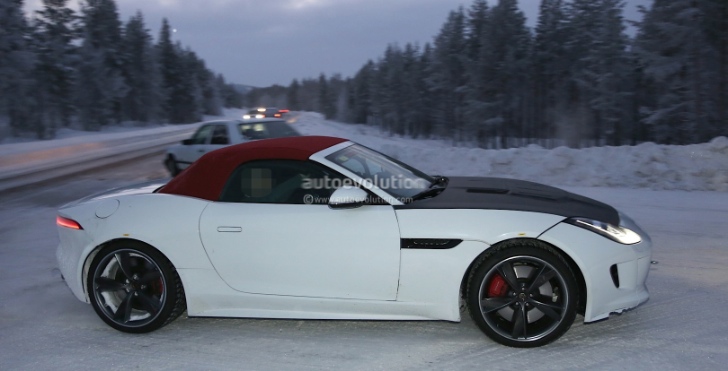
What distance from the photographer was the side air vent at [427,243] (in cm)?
399

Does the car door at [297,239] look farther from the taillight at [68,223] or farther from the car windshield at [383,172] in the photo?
the taillight at [68,223]

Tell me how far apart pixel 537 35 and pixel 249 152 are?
64.6 m

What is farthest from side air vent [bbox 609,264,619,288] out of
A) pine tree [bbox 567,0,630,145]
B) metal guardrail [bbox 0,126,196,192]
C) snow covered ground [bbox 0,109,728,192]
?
pine tree [bbox 567,0,630,145]

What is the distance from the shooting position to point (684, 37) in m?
32.8

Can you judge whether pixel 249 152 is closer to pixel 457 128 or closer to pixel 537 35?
pixel 537 35

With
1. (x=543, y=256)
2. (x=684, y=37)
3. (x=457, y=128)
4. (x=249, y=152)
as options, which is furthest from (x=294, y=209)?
(x=457, y=128)

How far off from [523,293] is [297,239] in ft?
5.32

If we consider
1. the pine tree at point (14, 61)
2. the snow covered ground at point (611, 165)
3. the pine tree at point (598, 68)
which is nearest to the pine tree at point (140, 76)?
the pine tree at point (14, 61)

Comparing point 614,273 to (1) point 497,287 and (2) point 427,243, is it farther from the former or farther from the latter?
(2) point 427,243

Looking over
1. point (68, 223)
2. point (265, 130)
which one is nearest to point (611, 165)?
point (265, 130)

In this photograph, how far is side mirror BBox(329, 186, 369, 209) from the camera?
398 centimetres

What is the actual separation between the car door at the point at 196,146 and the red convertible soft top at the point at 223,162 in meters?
8.92

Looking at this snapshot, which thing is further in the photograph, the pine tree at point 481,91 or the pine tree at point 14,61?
the pine tree at point 481,91

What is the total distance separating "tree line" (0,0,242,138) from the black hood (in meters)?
49.7
